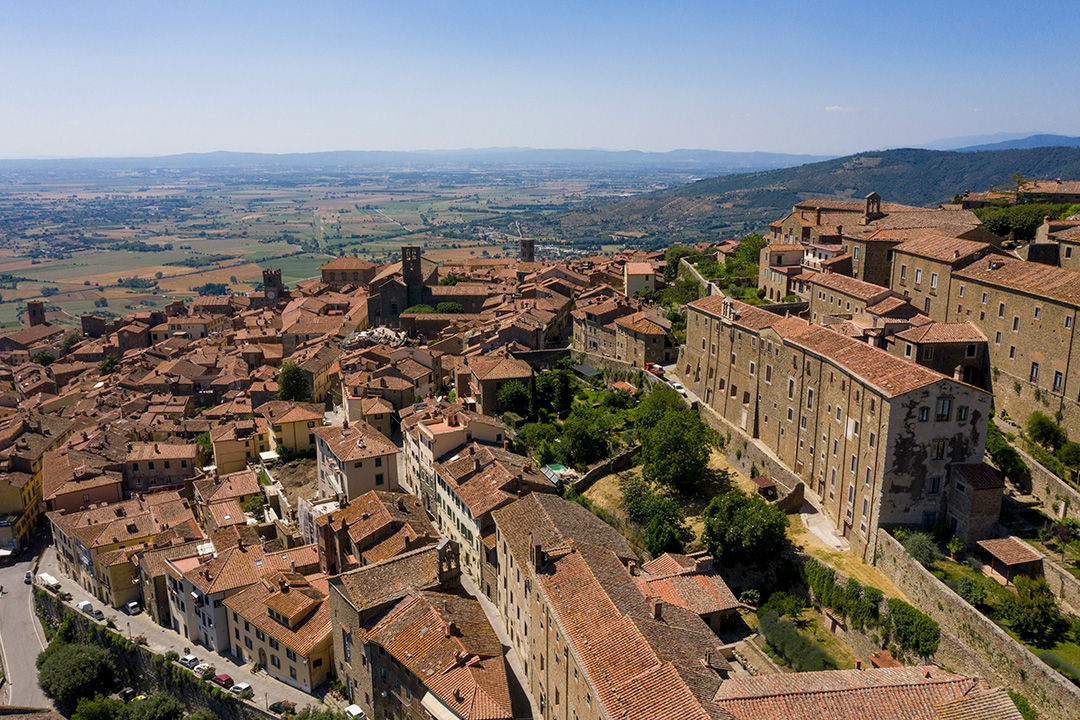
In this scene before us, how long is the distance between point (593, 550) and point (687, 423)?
643 inches

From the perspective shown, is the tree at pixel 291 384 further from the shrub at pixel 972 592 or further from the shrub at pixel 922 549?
the shrub at pixel 972 592

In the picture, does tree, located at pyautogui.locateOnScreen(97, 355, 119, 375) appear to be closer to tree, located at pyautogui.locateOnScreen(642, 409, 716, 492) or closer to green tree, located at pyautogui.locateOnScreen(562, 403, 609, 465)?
green tree, located at pyautogui.locateOnScreen(562, 403, 609, 465)

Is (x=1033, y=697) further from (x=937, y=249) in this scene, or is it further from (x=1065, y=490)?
(x=937, y=249)

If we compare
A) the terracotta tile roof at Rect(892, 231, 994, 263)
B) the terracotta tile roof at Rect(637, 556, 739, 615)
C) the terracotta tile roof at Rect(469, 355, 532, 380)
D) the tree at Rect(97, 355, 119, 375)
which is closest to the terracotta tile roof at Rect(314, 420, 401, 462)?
the terracotta tile roof at Rect(469, 355, 532, 380)

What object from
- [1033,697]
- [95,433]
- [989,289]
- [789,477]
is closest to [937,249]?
[989,289]

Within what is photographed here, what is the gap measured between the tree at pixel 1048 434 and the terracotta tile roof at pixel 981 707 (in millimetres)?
20231

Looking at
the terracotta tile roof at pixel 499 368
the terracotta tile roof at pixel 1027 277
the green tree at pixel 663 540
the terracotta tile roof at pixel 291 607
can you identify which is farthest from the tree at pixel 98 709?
the terracotta tile roof at pixel 1027 277

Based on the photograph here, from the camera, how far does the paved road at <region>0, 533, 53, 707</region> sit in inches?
2266

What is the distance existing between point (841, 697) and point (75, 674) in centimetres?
5196

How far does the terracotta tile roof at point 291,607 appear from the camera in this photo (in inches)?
1804

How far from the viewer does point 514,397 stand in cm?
6556

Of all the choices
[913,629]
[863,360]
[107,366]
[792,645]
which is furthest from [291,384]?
[913,629]

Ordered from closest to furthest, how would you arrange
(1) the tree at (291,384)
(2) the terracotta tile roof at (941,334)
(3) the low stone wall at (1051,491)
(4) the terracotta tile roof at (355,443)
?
(3) the low stone wall at (1051,491) → (2) the terracotta tile roof at (941,334) → (4) the terracotta tile roof at (355,443) → (1) the tree at (291,384)

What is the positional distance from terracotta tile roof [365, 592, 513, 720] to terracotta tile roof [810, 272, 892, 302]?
116 ft
